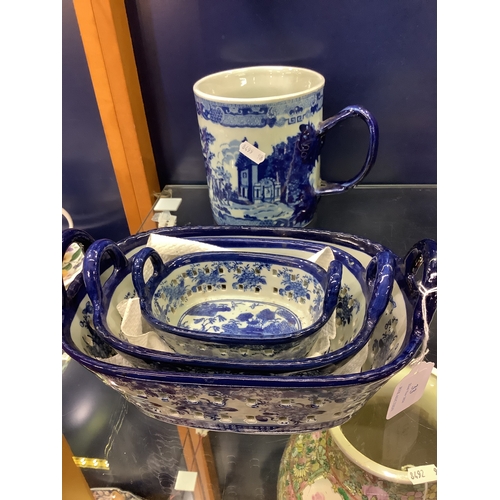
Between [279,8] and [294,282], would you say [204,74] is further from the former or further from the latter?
[294,282]

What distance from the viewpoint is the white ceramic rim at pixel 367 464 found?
38cm

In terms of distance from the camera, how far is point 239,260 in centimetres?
46

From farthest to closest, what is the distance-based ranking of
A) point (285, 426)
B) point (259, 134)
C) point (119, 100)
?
point (119, 100)
point (259, 134)
point (285, 426)

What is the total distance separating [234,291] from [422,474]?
24cm

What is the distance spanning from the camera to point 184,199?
65 centimetres

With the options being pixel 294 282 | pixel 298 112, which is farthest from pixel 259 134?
pixel 294 282

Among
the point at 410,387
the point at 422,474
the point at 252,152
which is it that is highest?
the point at 252,152

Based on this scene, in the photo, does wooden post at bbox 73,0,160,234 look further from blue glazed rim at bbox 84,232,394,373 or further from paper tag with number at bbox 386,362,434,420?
paper tag with number at bbox 386,362,434,420

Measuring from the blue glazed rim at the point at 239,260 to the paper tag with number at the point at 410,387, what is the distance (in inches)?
3.0

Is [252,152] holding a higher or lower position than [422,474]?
higher

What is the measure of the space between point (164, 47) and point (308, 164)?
257 mm

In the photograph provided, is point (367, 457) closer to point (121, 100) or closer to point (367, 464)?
point (367, 464)

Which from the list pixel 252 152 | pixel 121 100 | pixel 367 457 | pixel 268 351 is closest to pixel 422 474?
pixel 367 457

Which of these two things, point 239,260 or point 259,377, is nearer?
point 259,377
